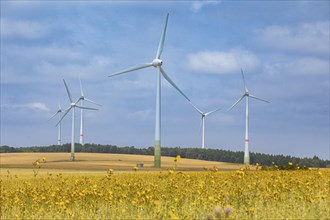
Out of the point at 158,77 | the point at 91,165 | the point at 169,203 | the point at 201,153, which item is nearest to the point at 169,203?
the point at 169,203

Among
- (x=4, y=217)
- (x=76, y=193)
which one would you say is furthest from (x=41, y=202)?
(x=4, y=217)

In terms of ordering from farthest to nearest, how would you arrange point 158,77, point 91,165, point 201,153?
point 201,153, point 91,165, point 158,77

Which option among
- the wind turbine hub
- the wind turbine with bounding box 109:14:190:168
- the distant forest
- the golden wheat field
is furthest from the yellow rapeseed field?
the distant forest

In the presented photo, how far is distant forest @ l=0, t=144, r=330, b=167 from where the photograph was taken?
109375 mm

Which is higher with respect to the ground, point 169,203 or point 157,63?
point 157,63

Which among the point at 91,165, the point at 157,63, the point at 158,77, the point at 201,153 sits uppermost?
the point at 157,63

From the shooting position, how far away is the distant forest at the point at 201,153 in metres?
109

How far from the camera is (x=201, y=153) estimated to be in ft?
421

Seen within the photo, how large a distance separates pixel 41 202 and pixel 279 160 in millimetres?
99529

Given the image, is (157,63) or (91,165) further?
(91,165)

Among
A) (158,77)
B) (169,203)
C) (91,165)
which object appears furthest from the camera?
(91,165)

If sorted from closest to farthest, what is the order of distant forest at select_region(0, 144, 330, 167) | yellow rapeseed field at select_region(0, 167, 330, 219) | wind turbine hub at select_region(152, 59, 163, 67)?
1. yellow rapeseed field at select_region(0, 167, 330, 219)
2. wind turbine hub at select_region(152, 59, 163, 67)
3. distant forest at select_region(0, 144, 330, 167)

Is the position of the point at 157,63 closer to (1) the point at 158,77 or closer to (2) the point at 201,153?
(1) the point at 158,77

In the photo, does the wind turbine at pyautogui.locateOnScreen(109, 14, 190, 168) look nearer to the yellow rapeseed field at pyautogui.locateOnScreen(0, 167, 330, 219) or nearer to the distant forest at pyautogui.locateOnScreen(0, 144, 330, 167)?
the distant forest at pyautogui.locateOnScreen(0, 144, 330, 167)
